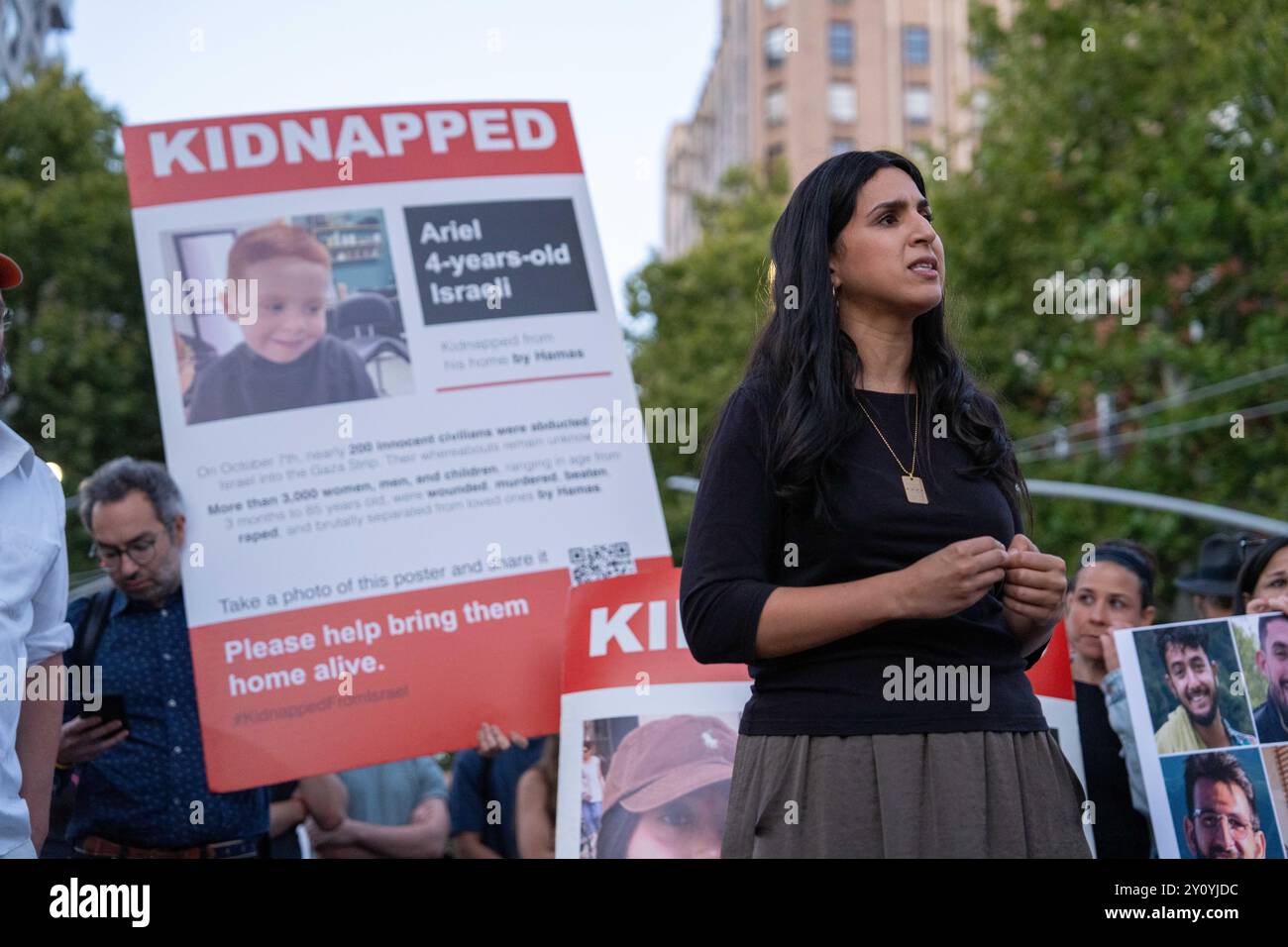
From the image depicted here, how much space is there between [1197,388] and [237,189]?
1966 cm

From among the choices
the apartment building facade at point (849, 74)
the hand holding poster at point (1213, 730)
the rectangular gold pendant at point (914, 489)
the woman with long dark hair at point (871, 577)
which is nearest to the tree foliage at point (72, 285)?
the hand holding poster at point (1213, 730)

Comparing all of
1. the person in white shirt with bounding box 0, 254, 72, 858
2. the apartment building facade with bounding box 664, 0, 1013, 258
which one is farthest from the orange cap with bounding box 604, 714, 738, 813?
the apartment building facade with bounding box 664, 0, 1013, 258

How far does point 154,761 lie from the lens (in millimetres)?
4453

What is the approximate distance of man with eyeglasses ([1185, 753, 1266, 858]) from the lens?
3545mm

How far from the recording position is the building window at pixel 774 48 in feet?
236

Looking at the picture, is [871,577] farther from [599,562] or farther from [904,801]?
[599,562]

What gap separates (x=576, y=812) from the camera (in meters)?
3.66

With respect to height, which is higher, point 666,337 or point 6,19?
point 6,19

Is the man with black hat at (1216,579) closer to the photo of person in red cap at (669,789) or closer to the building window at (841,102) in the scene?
the photo of person in red cap at (669,789)

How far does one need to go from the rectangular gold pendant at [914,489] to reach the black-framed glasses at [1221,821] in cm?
172

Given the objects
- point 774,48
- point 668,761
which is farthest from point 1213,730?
point 774,48

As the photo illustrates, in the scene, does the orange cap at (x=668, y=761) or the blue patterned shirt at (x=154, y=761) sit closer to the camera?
the orange cap at (x=668, y=761)
